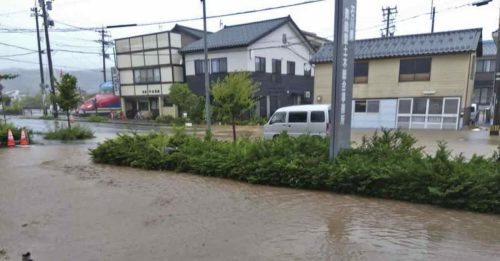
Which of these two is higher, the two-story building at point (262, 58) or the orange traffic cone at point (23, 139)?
the two-story building at point (262, 58)

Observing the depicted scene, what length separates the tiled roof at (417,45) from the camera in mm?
19562

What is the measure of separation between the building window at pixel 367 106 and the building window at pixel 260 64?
7938mm

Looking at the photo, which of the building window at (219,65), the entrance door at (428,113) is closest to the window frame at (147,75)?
the building window at (219,65)

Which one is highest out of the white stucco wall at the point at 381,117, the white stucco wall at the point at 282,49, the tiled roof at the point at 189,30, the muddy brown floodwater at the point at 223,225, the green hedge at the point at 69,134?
the tiled roof at the point at 189,30

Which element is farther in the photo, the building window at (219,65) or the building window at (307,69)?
the building window at (307,69)

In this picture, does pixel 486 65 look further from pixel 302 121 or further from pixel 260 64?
pixel 302 121

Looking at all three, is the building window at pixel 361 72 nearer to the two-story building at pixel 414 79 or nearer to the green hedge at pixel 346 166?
the two-story building at pixel 414 79

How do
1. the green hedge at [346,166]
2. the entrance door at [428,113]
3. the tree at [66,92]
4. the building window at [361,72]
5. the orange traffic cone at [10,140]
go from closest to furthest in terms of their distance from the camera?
the green hedge at [346,166]
the orange traffic cone at [10,140]
the tree at [66,92]
the entrance door at [428,113]
the building window at [361,72]

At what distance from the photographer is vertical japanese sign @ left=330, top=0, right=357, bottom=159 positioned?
7079 mm

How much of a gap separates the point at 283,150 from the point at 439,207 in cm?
337

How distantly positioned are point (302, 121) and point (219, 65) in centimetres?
1557

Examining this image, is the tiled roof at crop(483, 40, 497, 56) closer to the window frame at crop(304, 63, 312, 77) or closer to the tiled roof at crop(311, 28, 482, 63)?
the tiled roof at crop(311, 28, 482, 63)

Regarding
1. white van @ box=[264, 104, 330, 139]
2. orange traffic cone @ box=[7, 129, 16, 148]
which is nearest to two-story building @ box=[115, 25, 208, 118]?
orange traffic cone @ box=[7, 129, 16, 148]

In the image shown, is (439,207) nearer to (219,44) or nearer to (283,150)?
(283,150)
